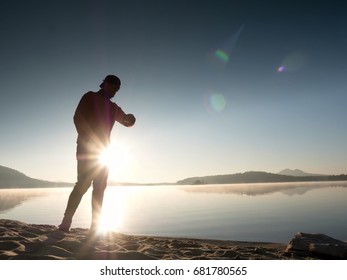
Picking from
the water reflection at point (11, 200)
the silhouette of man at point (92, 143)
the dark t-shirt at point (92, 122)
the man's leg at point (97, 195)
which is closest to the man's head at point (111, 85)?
the silhouette of man at point (92, 143)

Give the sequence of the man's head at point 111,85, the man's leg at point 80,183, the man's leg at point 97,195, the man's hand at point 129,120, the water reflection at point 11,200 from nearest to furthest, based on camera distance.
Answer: the man's leg at point 80,183, the man's leg at point 97,195, the man's head at point 111,85, the man's hand at point 129,120, the water reflection at point 11,200

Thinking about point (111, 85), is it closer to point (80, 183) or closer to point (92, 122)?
point (92, 122)

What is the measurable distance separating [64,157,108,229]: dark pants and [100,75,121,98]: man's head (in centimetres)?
161

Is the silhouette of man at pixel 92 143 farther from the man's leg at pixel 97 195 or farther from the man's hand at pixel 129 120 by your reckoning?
the man's hand at pixel 129 120

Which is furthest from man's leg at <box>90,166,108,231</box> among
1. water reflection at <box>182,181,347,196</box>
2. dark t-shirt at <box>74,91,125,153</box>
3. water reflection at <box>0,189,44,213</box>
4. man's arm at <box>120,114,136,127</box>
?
water reflection at <box>182,181,347,196</box>

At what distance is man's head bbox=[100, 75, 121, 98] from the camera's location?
6691 millimetres

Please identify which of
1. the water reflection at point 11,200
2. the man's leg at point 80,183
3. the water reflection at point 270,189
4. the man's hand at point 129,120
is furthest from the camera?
the water reflection at point 270,189

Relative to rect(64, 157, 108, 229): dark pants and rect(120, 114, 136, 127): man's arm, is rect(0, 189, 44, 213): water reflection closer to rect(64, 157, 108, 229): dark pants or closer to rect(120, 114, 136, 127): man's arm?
rect(64, 157, 108, 229): dark pants

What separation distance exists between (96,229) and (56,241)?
53.0 inches

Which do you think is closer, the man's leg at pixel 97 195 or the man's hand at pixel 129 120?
the man's leg at pixel 97 195

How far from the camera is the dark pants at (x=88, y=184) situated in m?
6.23
